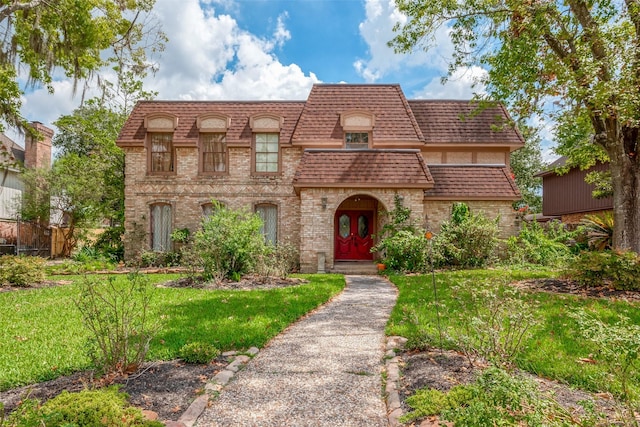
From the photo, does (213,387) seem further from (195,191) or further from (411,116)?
(411,116)

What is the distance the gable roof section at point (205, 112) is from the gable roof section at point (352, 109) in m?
0.88

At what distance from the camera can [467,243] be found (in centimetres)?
1400

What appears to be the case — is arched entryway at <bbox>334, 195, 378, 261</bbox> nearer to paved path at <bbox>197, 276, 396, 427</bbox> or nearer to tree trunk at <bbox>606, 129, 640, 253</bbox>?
tree trunk at <bbox>606, 129, 640, 253</bbox>

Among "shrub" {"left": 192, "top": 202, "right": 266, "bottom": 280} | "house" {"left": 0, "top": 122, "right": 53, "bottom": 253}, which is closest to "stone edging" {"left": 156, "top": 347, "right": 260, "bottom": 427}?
"shrub" {"left": 192, "top": 202, "right": 266, "bottom": 280}

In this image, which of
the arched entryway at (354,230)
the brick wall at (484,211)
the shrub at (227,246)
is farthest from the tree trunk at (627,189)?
the shrub at (227,246)

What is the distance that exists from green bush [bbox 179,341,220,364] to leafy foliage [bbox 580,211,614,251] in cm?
1691

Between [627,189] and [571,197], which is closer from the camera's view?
[627,189]

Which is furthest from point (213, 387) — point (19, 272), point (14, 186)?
point (14, 186)

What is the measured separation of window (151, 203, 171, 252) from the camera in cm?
1759

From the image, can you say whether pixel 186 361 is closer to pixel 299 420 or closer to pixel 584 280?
pixel 299 420

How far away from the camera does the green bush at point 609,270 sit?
862 centimetres

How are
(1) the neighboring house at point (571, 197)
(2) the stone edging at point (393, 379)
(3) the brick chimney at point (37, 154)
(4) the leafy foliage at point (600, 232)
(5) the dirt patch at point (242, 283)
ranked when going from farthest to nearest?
1. (3) the brick chimney at point (37, 154)
2. (1) the neighboring house at point (571, 197)
3. (4) the leafy foliage at point (600, 232)
4. (5) the dirt patch at point (242, 283)
5. (2) the stone edging at point (393, 379)

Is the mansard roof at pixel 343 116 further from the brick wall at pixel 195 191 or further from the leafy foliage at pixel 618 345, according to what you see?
the leafy foliage at pixel 618 345

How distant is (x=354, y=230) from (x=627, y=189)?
10063mm
